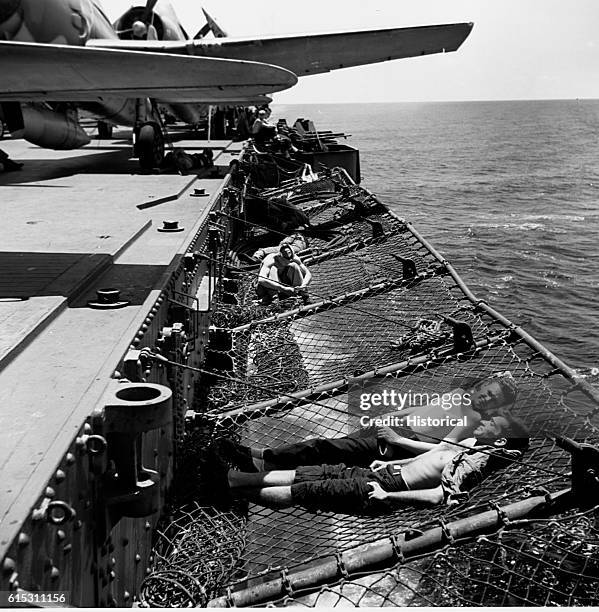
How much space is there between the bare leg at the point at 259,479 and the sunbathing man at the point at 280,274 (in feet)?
14.9

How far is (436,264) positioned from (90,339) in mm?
6477

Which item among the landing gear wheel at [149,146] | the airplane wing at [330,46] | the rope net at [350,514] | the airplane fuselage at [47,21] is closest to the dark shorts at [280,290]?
the rope net at [350,514]

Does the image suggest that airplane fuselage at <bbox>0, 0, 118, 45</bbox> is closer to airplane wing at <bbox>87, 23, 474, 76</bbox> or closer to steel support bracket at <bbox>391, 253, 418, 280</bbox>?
airplane wing at <bbox>87, 23, 474, 76</bbox>

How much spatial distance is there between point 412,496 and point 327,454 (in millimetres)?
962

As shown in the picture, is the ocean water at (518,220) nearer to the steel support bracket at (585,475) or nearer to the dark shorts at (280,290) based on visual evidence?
the dark shorts at (280,290)

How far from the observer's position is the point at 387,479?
5781 mm

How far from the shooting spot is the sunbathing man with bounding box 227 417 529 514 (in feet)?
18.1

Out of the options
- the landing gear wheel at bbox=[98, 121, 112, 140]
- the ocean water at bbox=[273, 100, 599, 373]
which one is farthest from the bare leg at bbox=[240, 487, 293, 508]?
the landing gear wheel at bbox=[98, 121, 112, 140]

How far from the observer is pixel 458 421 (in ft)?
20.5

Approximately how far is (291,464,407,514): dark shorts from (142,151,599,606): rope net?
0.11m

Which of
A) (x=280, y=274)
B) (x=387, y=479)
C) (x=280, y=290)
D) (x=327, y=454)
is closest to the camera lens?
(x=387, y=479)

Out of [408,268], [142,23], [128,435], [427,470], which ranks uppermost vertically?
[142,23]

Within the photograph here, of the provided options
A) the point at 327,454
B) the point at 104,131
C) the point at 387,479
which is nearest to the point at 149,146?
the point at 104,131

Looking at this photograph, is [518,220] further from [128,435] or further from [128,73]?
[128,435]
